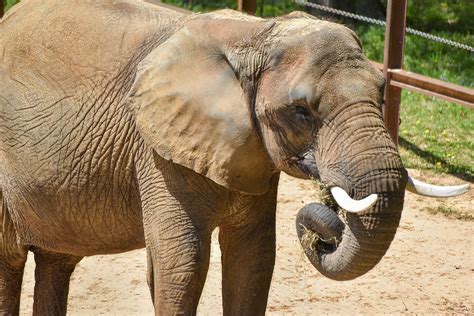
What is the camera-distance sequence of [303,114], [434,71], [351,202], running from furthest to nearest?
[434,71] < [303,114] < [351,202]

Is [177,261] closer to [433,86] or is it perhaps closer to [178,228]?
[178,228]

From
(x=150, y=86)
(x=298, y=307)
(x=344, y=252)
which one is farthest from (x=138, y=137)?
(x=298, y=307)

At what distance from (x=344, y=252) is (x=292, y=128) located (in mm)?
527

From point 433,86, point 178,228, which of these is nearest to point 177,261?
point 178,228

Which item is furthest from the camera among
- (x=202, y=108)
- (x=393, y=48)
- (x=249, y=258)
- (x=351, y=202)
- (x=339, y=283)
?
(x=393, y=48)

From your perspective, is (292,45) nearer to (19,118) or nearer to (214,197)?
(214,197)

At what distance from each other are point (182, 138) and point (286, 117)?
1.73 ft

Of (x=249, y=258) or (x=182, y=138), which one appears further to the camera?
(x=249, y=258)

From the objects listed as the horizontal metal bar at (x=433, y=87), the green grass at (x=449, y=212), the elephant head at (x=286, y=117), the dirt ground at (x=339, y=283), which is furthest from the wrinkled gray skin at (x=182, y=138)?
the horizontal metal bar at (x=433, y=87)

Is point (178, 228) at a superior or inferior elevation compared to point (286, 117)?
inferior

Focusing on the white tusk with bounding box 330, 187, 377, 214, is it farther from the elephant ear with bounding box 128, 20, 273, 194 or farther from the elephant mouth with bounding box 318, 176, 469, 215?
the elephant ear with bounding box 128, 20, 273, 194

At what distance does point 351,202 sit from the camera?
4.82 m

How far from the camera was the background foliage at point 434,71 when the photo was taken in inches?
411

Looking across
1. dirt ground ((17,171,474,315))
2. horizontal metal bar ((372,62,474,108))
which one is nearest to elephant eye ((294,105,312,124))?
dirt ground ((17,171,474,315))
